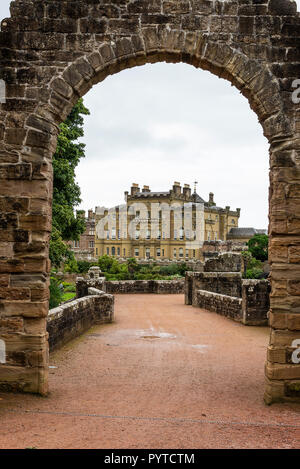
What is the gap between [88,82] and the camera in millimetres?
6312

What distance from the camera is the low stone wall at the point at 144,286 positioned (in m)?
30.1

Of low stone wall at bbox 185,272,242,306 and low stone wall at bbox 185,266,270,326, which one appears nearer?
low stone wall at bbox 185,266,270,326

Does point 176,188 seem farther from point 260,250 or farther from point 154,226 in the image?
point 260,250

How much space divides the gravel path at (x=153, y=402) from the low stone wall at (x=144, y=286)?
59.6 ft

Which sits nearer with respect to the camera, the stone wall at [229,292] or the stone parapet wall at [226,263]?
the stone wall at [229,292]

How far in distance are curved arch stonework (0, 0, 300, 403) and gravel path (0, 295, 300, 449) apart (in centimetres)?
63

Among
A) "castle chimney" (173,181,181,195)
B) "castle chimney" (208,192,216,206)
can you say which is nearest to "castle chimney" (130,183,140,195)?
"castle chimney" (173,181,181,195)

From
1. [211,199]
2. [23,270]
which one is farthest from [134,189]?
[23,270]

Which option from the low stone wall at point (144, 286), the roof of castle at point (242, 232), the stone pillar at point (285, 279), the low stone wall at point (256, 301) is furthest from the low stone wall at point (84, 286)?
the roof of castle at point (242, 232)

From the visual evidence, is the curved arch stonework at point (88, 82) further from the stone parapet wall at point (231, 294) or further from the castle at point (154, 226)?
the castle at point (154, 226)

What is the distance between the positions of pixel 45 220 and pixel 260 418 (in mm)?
3783

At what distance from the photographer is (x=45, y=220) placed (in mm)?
6148

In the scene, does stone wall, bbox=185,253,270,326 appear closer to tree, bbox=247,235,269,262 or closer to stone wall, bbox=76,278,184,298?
stone wall, bbox=76,278,184,298

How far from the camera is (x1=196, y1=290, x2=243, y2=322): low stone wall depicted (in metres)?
15.2
